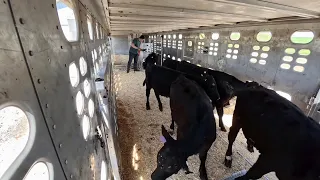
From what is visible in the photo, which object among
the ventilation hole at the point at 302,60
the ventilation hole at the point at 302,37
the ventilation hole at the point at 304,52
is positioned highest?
the ventilation hole at the point at 302,37

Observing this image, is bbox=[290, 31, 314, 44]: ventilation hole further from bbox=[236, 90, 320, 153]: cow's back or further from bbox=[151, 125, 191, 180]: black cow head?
bbox=[151, 125, 191, 180]: black cow head

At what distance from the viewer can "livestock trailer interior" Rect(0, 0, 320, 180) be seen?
1.28 feet

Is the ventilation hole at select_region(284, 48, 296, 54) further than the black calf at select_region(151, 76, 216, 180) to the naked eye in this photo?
Yes

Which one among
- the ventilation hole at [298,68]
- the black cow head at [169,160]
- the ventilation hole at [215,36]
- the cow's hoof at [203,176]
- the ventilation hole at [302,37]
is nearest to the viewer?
the black cow head at [169,160]

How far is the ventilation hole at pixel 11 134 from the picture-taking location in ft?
1.21

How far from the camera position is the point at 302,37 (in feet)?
7.13

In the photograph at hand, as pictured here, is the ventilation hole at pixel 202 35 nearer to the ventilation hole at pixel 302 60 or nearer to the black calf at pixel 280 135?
the ventilation hole at pixel 302 60

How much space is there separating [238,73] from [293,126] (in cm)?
217

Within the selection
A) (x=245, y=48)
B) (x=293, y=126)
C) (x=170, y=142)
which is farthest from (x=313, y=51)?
(x=170, y=142)

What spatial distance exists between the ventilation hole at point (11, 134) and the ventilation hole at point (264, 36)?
3.26m

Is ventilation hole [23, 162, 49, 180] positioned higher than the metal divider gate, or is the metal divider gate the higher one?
the metal divider gate

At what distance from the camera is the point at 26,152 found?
396mm

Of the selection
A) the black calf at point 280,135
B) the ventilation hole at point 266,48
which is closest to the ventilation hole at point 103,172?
the black calf at point 280,135

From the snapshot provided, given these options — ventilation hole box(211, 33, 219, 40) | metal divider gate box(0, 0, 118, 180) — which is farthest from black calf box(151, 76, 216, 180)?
ventilation hole box(211, 33, 219, 40)
